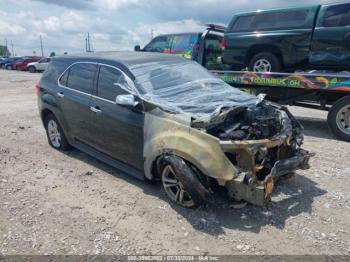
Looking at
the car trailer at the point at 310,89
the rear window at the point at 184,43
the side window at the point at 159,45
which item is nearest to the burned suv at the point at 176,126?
the car trailer at the point at 310,89

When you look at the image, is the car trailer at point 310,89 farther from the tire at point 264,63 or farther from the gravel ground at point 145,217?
the gravel ground at point 145,217

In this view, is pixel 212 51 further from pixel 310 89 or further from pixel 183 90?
pixel 183 90

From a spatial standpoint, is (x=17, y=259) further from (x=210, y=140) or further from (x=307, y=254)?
(x=307, y=254)

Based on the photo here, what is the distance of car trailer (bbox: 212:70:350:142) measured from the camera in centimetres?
673

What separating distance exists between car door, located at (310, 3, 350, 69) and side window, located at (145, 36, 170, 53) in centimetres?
588

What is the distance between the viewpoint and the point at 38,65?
3388cm

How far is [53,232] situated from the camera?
11.7ft

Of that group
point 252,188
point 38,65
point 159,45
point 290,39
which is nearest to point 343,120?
point 290,39

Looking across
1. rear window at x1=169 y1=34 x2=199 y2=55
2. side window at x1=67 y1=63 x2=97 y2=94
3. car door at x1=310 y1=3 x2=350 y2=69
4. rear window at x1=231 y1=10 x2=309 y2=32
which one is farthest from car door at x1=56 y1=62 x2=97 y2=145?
rear window at x1=169 y1=34 x2=199 y2=55

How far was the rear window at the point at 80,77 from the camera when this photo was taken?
506cm

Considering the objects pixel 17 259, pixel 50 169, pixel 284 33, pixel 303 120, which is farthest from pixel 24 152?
pixel 303 120

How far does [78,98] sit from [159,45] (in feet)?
24.5

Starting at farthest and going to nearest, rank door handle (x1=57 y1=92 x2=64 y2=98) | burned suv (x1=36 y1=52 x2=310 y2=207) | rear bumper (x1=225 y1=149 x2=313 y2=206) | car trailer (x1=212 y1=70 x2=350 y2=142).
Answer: car trailer (x1=212 y1=70 x2=350 y2=142) < door handle (x1=57 y1=92 x2=64 y2=98) < burned suv (x1=36 y1=52 x2=310 y2=207) < rear bumper (x1=225 y1=149 x2=313 y2=206)

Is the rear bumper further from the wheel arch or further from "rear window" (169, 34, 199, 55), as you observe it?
"rear window" (169, 34, 199, 55)
